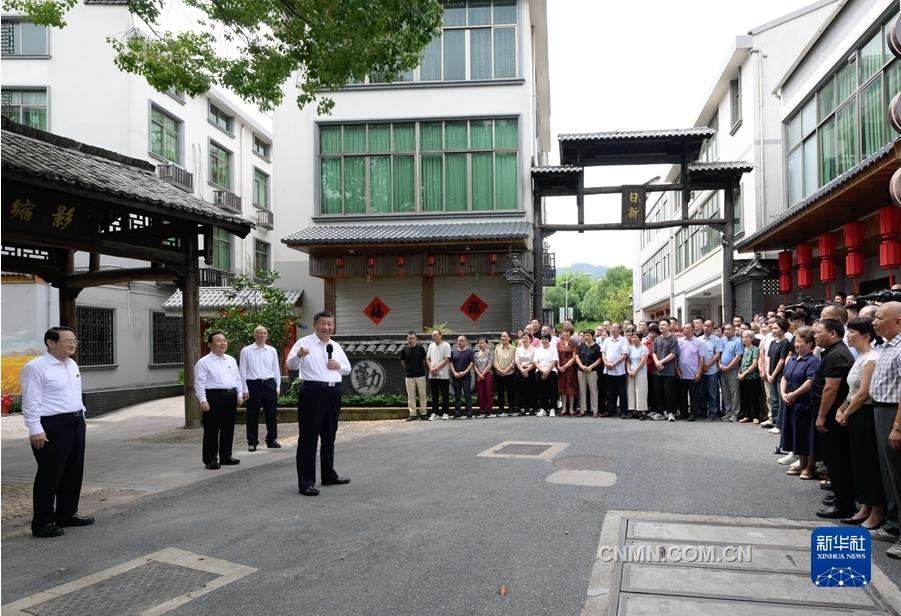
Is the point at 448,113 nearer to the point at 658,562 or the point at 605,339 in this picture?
the point at 605,339

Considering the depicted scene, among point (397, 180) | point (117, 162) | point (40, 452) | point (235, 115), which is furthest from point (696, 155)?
point (235, 115)

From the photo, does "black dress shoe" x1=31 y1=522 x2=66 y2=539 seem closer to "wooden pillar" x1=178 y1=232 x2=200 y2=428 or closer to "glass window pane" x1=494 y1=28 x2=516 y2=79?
"wooden pillar" x1=178 y1=232 x2=200 y2=428

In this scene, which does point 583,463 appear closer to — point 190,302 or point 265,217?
point 190,302

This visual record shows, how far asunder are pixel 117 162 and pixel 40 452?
874 cm

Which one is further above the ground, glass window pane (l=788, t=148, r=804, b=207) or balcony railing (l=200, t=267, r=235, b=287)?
glass window pane (l=788, t=148, r=804, b=207)

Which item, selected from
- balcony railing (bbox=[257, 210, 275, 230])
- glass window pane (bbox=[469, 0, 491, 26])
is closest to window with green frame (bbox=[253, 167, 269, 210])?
balcony railing (bbox=[257, 210, 275, 230])

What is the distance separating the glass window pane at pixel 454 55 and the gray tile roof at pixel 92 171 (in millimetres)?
10482

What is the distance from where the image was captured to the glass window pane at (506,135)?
21.1 metres

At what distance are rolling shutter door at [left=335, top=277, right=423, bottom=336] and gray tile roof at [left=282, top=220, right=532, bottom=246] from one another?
5.75ft

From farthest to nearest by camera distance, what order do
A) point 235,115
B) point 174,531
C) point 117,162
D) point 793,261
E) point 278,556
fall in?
point 235,115 → point 793,261 → point 117,162 → point 174,531 → point 278,556

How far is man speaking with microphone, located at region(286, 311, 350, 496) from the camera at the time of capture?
24.9 feet

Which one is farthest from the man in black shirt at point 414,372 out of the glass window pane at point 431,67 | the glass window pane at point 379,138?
the glass window pane at point 431,67

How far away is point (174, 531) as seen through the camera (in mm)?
6062

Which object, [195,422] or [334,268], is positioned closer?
[195,422]
